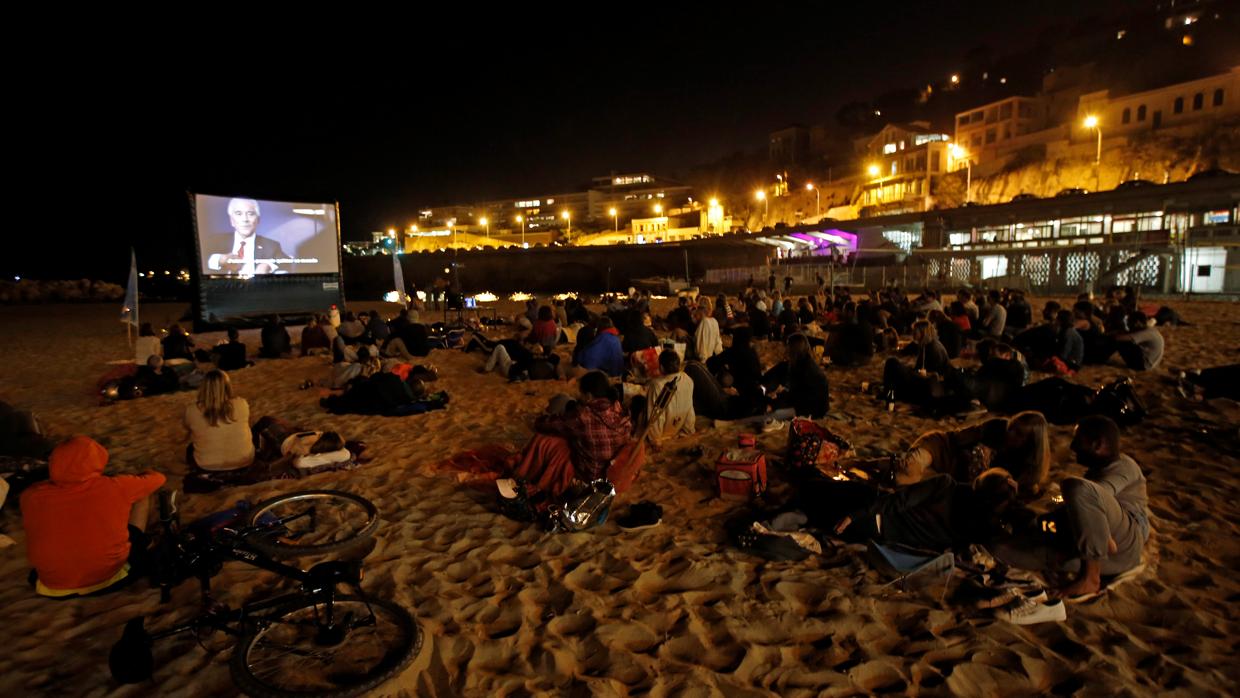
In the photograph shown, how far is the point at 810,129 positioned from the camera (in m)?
80.4

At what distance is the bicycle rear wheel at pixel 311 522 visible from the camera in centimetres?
429

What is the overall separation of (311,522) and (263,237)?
1748 cm

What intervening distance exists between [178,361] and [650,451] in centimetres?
900

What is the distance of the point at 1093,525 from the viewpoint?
136 inches

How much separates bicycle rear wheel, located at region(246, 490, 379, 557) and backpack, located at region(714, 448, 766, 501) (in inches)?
112

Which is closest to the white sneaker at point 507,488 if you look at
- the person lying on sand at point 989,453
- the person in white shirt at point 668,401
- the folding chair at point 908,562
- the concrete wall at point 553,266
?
the person in white shirt at point 668,401

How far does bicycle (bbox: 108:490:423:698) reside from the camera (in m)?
2.95

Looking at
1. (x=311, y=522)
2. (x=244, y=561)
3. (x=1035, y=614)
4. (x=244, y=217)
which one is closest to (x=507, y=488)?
(x=311, y=522)

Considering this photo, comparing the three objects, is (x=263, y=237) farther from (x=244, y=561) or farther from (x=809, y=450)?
(x=809, y=450)

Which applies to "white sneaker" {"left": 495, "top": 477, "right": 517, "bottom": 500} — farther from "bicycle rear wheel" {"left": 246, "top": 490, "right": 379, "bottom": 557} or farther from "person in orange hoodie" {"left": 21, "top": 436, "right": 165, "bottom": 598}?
"person in orange hoodie" {"left": 21, "top": 436, "right": 165, "bottom": 598}

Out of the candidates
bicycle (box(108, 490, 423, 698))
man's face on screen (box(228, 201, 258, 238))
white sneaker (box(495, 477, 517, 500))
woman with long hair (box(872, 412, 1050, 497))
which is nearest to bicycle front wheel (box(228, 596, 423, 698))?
bicycle (box(108, 490, 423, 698))

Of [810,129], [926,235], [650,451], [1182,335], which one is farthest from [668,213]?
[650,451]

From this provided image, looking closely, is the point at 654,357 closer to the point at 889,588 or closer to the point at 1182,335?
the point at 889,588

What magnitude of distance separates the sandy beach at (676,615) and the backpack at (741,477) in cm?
15
